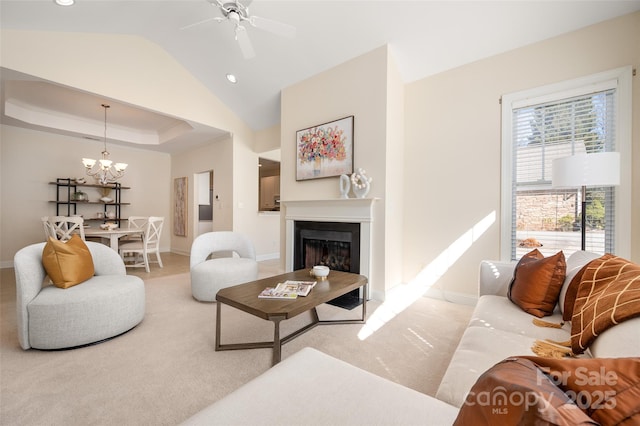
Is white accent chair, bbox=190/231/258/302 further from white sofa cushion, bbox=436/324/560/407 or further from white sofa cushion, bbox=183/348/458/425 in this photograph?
white sofa cushion, bbox=436/324/560/407

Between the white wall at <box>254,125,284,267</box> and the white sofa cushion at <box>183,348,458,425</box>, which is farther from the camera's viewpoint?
the white wall at <box>254,125,284,267</box>

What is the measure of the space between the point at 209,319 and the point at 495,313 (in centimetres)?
233

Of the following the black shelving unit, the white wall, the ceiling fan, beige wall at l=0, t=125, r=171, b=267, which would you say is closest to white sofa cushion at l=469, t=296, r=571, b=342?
the ceiling fan

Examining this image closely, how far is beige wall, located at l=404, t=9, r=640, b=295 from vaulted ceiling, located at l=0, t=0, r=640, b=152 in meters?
0.16

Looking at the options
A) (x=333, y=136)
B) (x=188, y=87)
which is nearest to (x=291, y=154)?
(x=333, y=136)

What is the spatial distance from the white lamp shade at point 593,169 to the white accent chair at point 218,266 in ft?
9.77

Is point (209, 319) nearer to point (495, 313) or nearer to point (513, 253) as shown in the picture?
point (495, 313)

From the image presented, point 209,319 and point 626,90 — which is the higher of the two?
point 626,90

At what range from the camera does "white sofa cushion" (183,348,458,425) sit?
76cm

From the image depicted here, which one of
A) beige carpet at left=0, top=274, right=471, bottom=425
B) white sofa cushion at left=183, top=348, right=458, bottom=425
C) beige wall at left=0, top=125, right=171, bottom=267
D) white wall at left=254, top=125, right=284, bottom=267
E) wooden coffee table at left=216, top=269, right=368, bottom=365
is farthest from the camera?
white wall at left=254, top=125, right=284, bottom=267

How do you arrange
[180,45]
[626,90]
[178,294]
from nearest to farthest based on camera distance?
[626,90]
[178,294]
[180,45]

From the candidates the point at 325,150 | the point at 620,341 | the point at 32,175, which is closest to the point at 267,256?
the point at 325,150

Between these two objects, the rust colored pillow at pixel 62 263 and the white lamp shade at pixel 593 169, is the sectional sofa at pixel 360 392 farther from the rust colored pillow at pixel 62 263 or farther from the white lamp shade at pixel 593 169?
the rust colored pillow at pixel 62 263

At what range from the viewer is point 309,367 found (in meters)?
1.01
